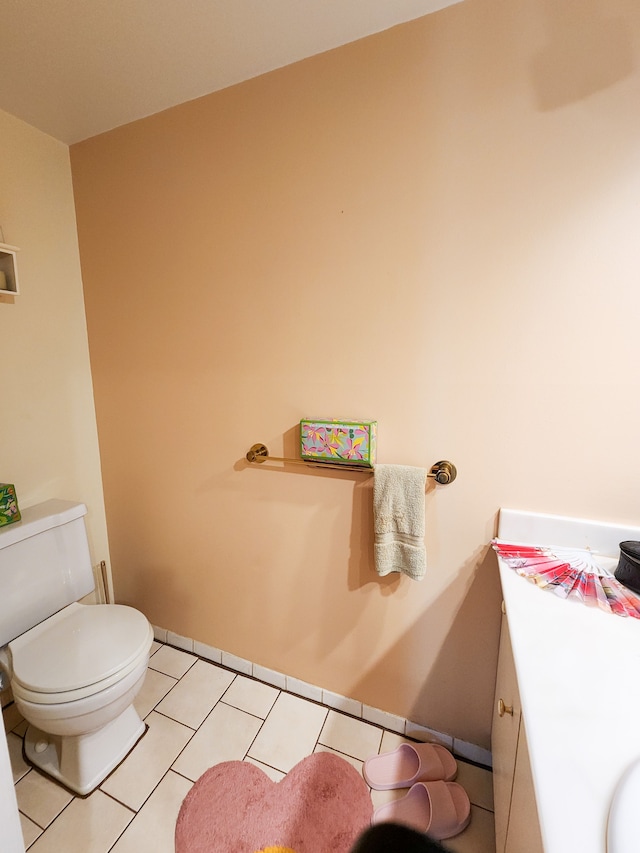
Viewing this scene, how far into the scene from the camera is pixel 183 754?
4.27ft

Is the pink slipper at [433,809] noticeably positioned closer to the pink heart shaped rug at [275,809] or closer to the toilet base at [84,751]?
the pink heart shaped rug at [275,809]

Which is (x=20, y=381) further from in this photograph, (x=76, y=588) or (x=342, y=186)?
(x=342, y=186)

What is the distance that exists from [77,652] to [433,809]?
47.6 inches

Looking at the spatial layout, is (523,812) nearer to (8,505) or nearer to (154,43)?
(8,505)

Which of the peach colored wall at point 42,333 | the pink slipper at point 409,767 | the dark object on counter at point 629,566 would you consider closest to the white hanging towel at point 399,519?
the dark object on counter at point 629,566

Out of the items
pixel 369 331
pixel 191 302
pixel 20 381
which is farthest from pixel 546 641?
pixel 20 381

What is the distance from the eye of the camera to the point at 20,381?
4.67 feet

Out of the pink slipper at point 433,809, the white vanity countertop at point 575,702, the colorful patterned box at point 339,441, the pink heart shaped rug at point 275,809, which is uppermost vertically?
the colorful patterned box at point 339,441

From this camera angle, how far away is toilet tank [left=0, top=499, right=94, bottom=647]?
1.24 meters

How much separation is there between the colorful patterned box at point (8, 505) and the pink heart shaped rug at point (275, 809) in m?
1.10

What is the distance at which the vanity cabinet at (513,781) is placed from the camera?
1.89 feet

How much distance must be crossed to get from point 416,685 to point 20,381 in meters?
1.87

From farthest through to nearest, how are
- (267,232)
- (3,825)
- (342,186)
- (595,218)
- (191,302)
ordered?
(191,302), (267,232), (342,186), (595,218), (3,825)

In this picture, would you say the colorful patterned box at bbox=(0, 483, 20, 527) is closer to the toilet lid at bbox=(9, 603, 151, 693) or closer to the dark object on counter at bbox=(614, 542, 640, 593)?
the toilet lid at bbox=(9, 603, 151, 693)
